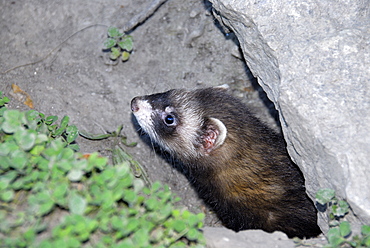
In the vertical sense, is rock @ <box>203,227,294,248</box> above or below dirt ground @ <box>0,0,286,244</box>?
below

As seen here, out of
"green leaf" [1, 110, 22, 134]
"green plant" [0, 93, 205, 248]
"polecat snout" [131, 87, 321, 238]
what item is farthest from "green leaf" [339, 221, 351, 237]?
"green leaf" [1, 110, 22, 134]

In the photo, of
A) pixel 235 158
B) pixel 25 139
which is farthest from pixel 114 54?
pixel 25 139

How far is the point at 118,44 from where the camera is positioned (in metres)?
3.87

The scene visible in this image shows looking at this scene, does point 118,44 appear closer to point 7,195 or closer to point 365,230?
point 7,195

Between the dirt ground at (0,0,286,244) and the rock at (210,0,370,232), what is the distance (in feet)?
3.60

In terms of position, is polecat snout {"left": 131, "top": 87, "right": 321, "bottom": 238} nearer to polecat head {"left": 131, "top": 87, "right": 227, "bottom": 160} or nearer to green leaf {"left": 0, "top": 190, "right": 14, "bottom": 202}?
polecat head {"left": 131, "top": 87, "right": 227, "bottom": 160}

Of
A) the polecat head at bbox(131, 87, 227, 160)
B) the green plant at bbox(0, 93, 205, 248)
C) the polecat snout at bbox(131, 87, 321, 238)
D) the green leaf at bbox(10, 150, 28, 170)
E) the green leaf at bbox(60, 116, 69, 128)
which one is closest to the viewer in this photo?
the green plant at bbox(0, 93, 205, 248)

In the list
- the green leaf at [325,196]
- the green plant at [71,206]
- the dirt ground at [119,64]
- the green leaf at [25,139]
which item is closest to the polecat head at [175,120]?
the dirt ground at [119,64]

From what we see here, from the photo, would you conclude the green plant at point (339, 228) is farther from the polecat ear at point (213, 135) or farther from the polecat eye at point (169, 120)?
the polecat eye at point (169, 120)

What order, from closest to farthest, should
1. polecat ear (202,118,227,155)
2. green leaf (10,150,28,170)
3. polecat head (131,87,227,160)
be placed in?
green leaf (10,150,28,170) → polecat ear (202,118,227,155) → polecat head (131,87,227,160)

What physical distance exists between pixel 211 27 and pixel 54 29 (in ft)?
4.78

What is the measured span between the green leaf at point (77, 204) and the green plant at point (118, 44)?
231 centimetres

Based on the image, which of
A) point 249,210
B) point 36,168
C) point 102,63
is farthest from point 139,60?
point 36,168

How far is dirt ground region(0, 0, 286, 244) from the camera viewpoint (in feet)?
11.9
